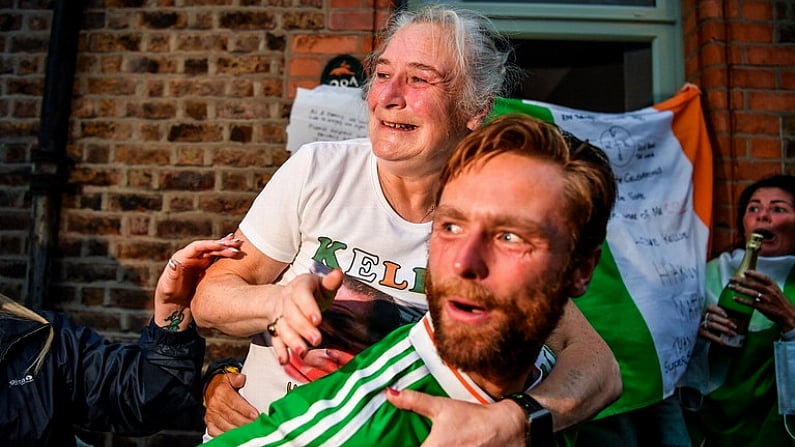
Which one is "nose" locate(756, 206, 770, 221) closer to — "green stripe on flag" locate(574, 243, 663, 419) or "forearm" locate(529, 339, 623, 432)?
"green stripe on flag" locate(574, 243, 663, 419)

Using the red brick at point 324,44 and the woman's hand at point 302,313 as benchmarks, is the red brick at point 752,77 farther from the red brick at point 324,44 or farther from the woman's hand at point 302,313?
the woman's hand at point 302,313

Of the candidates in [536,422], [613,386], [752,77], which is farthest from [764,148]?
[536,422]

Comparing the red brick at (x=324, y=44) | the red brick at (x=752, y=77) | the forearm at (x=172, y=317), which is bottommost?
the forearm at (x=172, y=317)

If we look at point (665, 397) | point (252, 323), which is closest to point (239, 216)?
point (252, 323)

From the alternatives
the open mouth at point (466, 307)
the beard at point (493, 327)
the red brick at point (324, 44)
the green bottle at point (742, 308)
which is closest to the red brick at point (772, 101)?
the green bottle at point (742, 308)

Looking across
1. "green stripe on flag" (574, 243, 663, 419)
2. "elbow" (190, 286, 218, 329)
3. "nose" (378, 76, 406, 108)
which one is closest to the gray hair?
"nose" (378, 76, 406, 108)

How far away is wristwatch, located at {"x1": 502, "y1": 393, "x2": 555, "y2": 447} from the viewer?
50.5 inches

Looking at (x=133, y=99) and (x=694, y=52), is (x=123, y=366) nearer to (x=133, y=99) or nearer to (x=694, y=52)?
(x=133, y=99)

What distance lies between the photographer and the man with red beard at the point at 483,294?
4.07 feet

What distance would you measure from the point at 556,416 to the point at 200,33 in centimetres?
266

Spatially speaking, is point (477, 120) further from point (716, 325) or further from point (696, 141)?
point (696, 141)

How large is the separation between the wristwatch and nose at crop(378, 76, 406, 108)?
0.79 metres

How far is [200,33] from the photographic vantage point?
3334mm

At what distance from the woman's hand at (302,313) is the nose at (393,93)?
648mm
